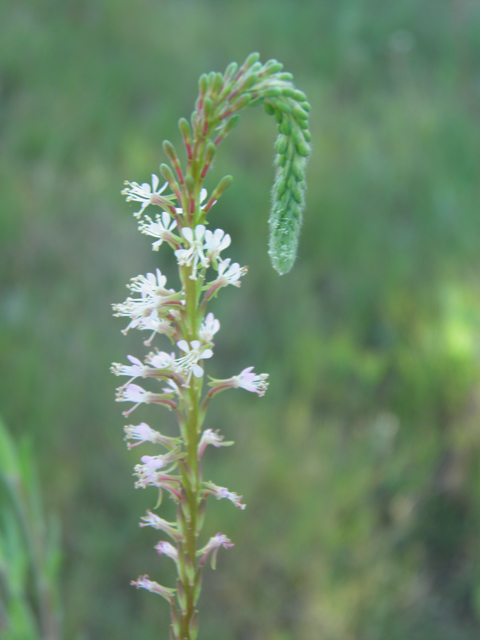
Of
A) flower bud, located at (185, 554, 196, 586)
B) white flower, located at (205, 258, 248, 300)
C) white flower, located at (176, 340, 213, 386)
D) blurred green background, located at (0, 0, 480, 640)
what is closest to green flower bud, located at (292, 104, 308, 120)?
white flower, located at (205, 258, 248, 300)

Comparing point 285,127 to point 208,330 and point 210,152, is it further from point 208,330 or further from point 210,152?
point 208,330

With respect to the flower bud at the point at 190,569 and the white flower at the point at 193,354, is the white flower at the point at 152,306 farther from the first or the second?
the flower bud at the point at 190,569

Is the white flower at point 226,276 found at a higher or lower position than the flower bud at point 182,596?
higher

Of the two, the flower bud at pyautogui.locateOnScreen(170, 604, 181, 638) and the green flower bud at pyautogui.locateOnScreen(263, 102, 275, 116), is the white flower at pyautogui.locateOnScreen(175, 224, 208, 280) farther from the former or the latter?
the flower bud at pyautogui.locateOnScreen(170, 604, 181, 638)

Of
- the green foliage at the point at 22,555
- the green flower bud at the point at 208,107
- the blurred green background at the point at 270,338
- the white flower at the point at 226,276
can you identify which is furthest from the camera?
the blurred green background at the point at 270,338

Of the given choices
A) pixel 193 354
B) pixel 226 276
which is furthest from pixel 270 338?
pixel 193 354

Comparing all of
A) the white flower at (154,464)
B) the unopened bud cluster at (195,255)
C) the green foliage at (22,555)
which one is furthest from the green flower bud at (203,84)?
the green foliage at (22,555)
